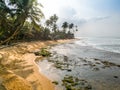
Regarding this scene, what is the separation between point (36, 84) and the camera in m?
14.3

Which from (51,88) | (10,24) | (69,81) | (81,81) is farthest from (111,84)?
(10,24)

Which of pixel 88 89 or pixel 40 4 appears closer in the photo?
pixel 88 89

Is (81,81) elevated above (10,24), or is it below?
below

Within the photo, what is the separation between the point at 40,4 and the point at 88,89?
22096 mm

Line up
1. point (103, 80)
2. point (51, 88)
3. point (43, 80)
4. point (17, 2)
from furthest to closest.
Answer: point (17, 2) < point (103, 80) < point (43, 80) < point (51, 88)

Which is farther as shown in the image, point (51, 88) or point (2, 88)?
point (51, 88)

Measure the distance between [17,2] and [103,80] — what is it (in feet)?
70.2

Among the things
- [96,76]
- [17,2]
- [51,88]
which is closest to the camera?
[51,88]

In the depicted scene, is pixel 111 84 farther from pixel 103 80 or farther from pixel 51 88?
pixel 51 88

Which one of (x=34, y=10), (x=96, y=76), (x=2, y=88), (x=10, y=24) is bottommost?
(x=96, y=76)

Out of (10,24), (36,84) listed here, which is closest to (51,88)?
(36,84)

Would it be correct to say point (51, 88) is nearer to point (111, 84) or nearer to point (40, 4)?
point (111, 84)

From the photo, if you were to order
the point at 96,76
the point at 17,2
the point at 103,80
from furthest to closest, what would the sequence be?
the point at 17,2, the point at 96,76, the point at 103,80

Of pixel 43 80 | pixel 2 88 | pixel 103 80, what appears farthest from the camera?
pixel 103 80
